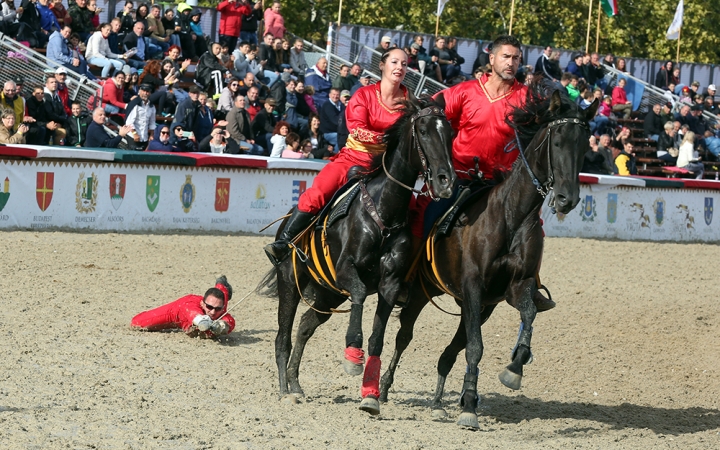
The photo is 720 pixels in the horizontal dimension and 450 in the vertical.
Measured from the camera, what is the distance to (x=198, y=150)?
Answer: 1680 cm

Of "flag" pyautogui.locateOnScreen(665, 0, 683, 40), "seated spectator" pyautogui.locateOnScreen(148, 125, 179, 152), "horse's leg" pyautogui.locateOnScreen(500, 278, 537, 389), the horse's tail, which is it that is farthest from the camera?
"flag" pyautogui.locateOnScreen(665, 0, 683, 40)

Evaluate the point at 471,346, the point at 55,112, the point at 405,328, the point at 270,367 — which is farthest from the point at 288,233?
the point at 55,112

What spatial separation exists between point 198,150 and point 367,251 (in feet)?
34.0

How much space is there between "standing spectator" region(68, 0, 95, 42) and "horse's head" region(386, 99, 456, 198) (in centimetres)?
1398

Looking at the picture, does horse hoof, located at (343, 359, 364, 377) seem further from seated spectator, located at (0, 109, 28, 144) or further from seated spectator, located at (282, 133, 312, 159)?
seated spectator, located at (282, 133, 312, 159)

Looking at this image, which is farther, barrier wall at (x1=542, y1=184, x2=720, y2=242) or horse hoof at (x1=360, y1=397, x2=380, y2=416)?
barrier wall at (x1=542, y1=184, x2=720, y2=242)

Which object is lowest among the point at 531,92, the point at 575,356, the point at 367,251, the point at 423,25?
the point at 575,356

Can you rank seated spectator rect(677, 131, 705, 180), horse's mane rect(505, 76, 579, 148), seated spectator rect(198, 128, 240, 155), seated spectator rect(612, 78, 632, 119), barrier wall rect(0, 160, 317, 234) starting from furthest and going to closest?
seated spectator rect(612, 78, 632, 119), seated spectator rect(677, 131, 705, 180), seated spectator rect(198, 128, 240, 155), barrier wall rect(0, 160, 317, 234), horse's mane rect(505, 76, 579, 148)

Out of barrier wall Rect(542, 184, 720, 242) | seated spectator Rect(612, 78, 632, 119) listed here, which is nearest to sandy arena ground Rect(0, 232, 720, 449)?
barrier wall Rect(542, 184, 720, 242)

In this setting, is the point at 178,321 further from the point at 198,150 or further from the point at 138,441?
the point at 198,150

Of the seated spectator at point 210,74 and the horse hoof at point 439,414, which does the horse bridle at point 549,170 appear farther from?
the seated spectator at point 210,74

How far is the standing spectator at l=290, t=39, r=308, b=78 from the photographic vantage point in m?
22.3

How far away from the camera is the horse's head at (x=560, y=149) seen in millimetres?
6438

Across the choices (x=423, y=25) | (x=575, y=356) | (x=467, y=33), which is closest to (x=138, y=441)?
(x=575, y=356)
